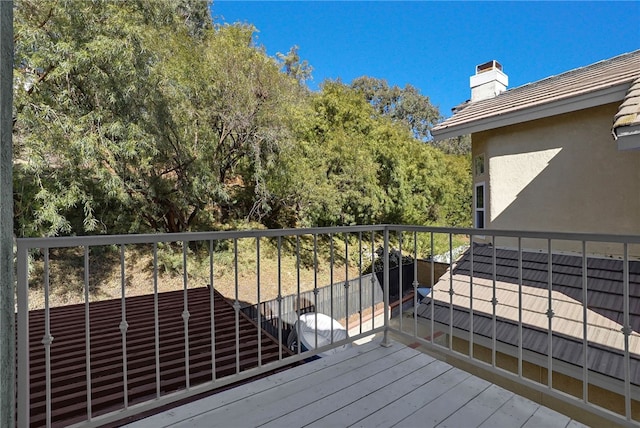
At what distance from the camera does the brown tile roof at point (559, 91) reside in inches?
184

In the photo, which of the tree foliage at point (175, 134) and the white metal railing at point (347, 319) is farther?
the tree foliage at point (175, 134)

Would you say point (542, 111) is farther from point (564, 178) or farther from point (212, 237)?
point (212, 237)

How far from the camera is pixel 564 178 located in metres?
5.24

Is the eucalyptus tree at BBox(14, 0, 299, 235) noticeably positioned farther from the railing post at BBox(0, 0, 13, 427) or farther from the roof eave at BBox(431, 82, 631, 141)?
the railing post at BBox(0, 0, 13, 427)

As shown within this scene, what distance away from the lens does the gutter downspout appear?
1091 millimetres

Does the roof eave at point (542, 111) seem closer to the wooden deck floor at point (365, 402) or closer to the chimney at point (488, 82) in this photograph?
the chimney at point (488, 82)

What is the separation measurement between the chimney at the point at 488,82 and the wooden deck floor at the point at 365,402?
24.2 ft

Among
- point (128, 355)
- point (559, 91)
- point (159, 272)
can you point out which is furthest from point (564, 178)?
point (159, 272)

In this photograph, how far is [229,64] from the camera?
30.0 feet

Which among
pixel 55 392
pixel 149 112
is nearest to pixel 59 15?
pixel 149 112

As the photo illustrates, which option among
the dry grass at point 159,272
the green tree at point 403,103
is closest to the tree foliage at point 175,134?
the dry grass at point 159,272

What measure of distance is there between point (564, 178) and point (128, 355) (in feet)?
20.9

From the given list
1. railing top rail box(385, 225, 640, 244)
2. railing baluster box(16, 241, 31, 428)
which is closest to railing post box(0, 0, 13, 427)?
railing baluster box(16, 241, 31, 428)

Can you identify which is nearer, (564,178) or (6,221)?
(6,221)
